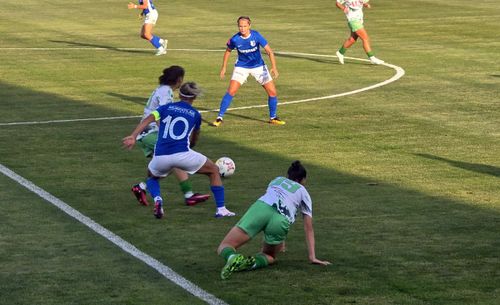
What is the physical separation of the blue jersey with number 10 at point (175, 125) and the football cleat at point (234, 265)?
3122 millimetres

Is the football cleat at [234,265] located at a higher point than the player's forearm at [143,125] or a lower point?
lower

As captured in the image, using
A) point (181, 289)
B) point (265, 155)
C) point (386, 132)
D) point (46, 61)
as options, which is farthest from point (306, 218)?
point (46, 61)

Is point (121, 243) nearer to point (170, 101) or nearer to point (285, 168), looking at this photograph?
point (170, 101)

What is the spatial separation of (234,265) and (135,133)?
9.98 feet

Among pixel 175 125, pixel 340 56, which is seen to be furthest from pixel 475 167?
pixel 340 56

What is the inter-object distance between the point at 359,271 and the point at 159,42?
23916mm

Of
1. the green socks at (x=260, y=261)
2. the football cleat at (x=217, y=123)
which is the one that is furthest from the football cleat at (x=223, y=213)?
the football cleat at (x=217, y=123)

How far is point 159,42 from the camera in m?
37.5

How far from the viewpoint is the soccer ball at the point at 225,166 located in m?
20.0

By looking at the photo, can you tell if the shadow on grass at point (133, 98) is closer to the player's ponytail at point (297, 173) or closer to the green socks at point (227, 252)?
the player's ponytail at point (297, 173)

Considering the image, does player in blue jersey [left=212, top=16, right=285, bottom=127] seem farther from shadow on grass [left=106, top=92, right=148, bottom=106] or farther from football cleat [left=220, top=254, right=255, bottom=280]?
football cleat [left=220, top=254, right=255, bottom=280]

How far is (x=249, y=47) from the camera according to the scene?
25578 millimetres

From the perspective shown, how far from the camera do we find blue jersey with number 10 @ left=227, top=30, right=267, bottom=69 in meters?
25.5

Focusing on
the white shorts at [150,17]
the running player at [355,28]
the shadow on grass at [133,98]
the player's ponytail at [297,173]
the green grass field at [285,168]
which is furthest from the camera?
the white shorts at [150,17]
